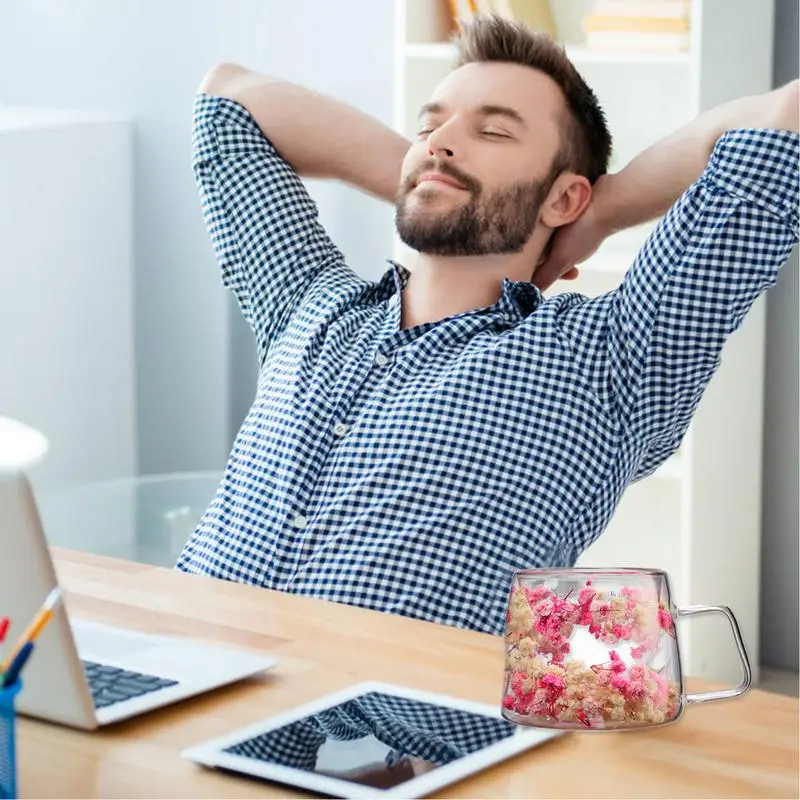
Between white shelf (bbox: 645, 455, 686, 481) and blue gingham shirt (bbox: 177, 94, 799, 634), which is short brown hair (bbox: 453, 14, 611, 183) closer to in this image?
blue gingham shirt (bbox: 177, 94, 799, 634)

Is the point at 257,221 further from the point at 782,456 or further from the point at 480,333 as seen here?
the point at 782,456

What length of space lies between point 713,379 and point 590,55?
646mm

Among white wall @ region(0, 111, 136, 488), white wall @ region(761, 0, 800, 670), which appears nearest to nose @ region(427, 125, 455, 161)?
white wall @ region(761, 0, 800, 670)

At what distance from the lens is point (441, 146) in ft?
5.94

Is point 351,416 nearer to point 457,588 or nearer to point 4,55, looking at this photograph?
point 457,588

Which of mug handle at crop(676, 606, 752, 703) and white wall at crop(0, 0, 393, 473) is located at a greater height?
white wall at crop(0, 0, 393, 473)

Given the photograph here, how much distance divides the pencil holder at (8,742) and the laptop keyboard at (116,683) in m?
0.17

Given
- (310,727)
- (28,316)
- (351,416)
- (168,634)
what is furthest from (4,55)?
(310,727)

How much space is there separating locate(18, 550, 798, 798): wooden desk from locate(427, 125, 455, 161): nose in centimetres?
74

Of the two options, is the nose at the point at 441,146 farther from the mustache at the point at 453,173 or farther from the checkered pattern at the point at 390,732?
the checkered pattern at the point at 390,732

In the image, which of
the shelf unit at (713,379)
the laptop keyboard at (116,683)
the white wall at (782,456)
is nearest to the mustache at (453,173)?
the shelf unit at (713,379)

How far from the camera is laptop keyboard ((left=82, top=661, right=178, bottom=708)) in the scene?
38.0 inches

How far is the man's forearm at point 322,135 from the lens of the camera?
2027 millimetres

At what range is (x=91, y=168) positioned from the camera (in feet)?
10.8
